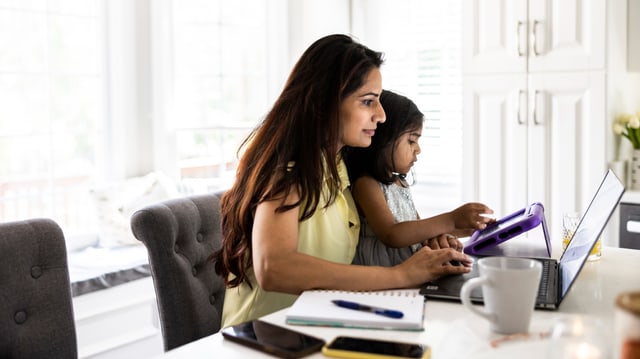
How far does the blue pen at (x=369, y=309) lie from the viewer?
1.30 metres

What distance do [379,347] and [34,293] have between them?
78cm

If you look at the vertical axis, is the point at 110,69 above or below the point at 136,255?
above

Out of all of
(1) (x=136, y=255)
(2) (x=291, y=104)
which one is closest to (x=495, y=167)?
(1) (x=136, y=255)

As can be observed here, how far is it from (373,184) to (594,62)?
5.56 feet

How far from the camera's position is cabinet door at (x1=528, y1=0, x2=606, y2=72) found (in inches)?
126

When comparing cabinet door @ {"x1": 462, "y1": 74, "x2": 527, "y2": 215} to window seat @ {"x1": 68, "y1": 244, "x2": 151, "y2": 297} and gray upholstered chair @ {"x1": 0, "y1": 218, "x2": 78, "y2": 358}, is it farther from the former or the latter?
gray upholstered chair @ {"x1": 0, "y1": 218, "x2": 78, "y2": 358}

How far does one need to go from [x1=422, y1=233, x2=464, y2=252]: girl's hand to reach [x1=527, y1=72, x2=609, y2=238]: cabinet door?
1535 millimetres

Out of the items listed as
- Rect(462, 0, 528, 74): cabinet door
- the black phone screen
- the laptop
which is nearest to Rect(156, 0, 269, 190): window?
Rect(462, 0, 528, 74): cabinet door

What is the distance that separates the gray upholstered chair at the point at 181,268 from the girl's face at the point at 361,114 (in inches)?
15.7

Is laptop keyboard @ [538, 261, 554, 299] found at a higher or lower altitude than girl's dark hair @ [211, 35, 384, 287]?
lower

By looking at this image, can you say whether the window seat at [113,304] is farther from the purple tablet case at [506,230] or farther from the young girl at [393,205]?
the purple tablet case at [506,230]

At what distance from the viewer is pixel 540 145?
3387mm

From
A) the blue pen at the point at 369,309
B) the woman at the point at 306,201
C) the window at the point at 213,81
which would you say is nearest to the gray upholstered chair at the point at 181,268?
the woman at the point at 306,201

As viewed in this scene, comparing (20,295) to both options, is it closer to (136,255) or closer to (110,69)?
(136,255)
